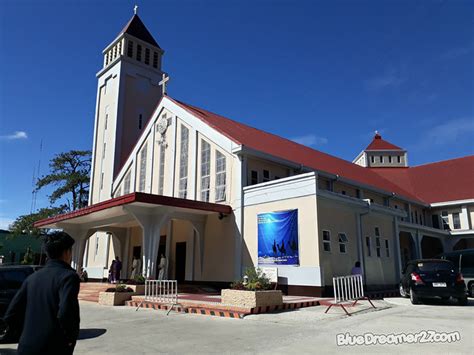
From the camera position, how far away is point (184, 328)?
357 inches

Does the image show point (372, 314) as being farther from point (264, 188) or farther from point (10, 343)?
point (10, 343)

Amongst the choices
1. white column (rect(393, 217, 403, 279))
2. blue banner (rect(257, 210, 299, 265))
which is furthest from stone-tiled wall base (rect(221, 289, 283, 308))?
white column (rect(393, 217, 403, 279))

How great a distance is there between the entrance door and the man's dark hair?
16.9 m

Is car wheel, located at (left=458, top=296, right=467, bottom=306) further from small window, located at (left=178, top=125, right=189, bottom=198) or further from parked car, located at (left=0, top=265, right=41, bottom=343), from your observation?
small window, located at (left=178, top=125, right=189, bottom=198)

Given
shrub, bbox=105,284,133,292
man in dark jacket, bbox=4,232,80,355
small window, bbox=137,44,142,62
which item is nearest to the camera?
man in dark jacket, bbox=4,232,80,355

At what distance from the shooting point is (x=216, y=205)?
1772 centimetres

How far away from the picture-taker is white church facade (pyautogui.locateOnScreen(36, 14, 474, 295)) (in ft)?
51.8

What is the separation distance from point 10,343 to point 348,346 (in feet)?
21.0

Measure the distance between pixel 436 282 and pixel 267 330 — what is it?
7023mm

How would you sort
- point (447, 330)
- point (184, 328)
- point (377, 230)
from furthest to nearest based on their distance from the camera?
point (377, 230)
point (184, 328)
point (447, 330)

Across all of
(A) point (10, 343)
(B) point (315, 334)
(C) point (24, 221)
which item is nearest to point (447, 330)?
(B) point (315, 334)

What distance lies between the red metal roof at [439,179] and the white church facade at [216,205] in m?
0.34

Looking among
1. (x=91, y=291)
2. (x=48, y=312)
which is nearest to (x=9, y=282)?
(x=48, y=312)

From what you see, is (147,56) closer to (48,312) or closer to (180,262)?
(180,262)
